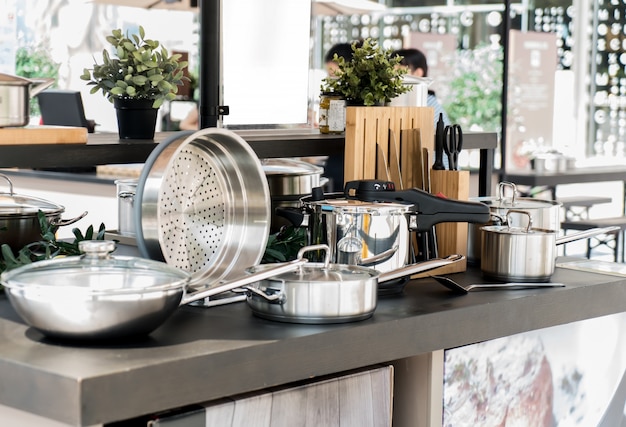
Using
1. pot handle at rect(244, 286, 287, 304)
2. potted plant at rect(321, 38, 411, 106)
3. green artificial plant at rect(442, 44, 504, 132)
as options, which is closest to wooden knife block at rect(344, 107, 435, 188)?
potted plant at rect(321, 38, 411, 106)

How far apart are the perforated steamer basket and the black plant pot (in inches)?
10.2

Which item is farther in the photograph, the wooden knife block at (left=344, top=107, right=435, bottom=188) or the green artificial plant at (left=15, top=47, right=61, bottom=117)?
the green artificial plant at (left=15, top=47, right=61, bottom=117)

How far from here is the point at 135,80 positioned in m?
2.36

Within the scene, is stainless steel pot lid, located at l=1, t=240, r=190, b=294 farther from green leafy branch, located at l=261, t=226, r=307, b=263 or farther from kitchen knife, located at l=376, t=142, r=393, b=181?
kitchen knife, located at l=376, t=142, r=393, b=181

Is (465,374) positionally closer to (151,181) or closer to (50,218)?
(151,181)

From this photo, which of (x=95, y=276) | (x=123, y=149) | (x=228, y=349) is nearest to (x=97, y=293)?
(x=95, y=276)

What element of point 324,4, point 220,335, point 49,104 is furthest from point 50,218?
point 324,4

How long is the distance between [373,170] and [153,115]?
21.9 inches

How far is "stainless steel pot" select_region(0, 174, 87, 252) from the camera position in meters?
2.26

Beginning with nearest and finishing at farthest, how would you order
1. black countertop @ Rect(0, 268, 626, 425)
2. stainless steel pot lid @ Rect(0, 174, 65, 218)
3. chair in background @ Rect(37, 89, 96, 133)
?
black countertop @ Rect(0, 268, 626, 425), stainless steel pot lid @ Rect(0, 174, 65, 218), chair in background @ Rect(37, 89, 96, 133)

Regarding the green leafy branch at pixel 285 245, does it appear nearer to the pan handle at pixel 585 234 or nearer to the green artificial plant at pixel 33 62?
the pan handle at pixel 585 234

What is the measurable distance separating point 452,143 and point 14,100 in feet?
Answer: 3.58

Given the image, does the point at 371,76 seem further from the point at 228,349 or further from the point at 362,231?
the point at 228,349

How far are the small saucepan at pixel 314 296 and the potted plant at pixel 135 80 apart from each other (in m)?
0.66
